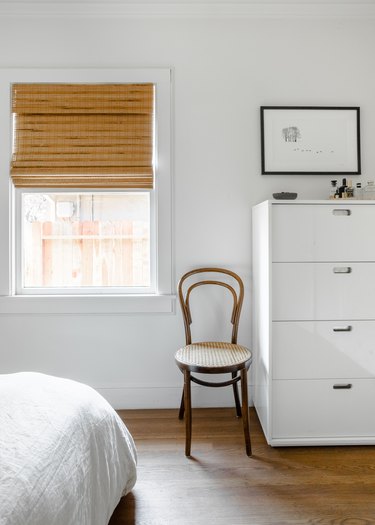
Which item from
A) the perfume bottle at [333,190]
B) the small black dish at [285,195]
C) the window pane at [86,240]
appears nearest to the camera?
the small black dish at [285,195]

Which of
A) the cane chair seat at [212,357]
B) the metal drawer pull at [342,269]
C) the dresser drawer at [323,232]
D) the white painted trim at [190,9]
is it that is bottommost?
the cane chair seat at [212,357]

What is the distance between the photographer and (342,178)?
2559 millimetres

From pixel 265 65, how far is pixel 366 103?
732mm

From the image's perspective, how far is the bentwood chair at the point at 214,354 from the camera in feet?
6.46

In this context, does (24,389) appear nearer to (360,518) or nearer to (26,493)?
(26,493)

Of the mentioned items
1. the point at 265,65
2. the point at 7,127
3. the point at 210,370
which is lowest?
the point at 210,370

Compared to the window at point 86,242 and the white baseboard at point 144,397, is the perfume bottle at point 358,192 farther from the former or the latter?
the white baseboard at point 144,397

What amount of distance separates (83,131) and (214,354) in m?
1.67

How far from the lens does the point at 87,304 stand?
253cm

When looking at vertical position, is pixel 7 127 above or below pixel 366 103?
below

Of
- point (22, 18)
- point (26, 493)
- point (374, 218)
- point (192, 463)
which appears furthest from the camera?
point (22, 18)

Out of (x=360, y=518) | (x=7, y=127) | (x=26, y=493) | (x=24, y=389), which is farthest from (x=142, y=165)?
(x=360, y=518)

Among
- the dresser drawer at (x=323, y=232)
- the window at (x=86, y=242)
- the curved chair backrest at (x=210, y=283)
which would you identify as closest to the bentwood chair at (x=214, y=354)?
the curved chair backrest at (x=210, y=283)

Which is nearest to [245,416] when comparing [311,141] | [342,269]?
[342,269]
